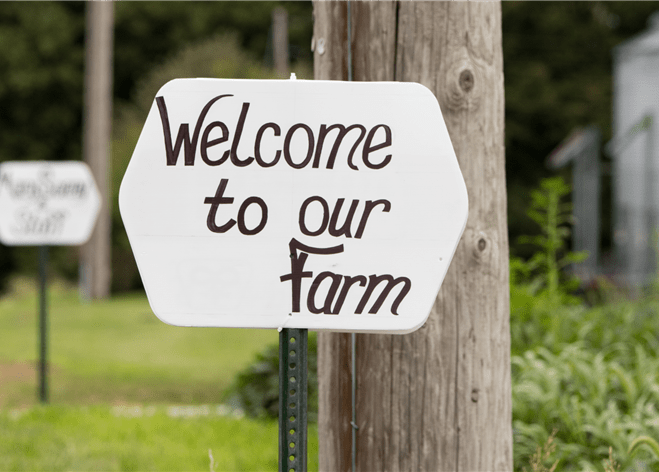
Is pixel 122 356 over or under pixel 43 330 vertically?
under

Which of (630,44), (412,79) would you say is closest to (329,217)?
(412,79)

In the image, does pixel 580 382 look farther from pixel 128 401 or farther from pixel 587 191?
pixel 587 191

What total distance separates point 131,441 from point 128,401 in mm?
1667

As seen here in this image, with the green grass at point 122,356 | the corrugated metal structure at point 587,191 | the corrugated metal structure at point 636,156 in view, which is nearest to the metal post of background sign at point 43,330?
the green grass at point 122,356

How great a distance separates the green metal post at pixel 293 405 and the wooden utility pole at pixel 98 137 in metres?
13.2

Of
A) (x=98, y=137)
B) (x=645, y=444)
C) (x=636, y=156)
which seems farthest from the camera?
(x=98, y=137)

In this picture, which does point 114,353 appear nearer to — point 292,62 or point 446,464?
point 446,464

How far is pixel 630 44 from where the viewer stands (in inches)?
528

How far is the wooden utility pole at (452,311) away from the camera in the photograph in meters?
1.92

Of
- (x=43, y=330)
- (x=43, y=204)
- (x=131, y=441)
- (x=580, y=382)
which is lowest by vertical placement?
(x=131, y=441)

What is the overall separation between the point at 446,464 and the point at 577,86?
23.0 meters

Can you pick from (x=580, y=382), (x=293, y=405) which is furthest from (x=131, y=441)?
(x=293, y=405)

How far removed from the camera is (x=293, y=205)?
59.2 inches

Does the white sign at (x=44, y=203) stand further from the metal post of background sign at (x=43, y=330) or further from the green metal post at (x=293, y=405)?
the green metal post at (x=293, y=405)
